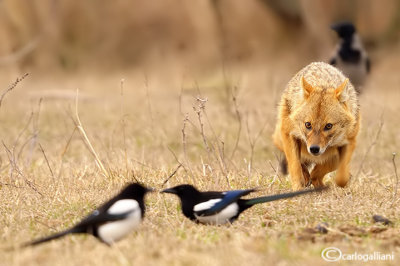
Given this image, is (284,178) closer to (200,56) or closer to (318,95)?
(318,95)

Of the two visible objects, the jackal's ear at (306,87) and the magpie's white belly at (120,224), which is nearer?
the magpie's white belly at (120,224)

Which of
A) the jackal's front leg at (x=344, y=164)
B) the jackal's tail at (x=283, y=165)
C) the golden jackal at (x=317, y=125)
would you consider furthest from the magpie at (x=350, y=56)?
the jackal's front leg at (x=344, y=164)

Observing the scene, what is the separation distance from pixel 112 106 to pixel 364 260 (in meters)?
10.9

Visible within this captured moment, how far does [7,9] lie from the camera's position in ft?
72.4

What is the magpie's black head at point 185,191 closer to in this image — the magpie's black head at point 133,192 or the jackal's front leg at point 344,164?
the magpie's black head at point 133,192

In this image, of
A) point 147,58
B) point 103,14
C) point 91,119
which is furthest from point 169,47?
point 91,119

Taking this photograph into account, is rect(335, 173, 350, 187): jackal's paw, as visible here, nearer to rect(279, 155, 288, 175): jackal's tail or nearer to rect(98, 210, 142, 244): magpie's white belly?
rect(279, 155, 288, 175): jackal's tail

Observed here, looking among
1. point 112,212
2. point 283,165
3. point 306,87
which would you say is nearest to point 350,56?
point 283,165

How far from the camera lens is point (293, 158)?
6621mm

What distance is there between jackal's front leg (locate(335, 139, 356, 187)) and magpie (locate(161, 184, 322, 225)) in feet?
5.91

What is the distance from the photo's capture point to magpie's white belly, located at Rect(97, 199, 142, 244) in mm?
4270

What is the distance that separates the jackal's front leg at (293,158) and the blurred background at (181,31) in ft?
47.6

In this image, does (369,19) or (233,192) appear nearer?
(233,192)

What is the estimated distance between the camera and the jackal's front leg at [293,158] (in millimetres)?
6559
